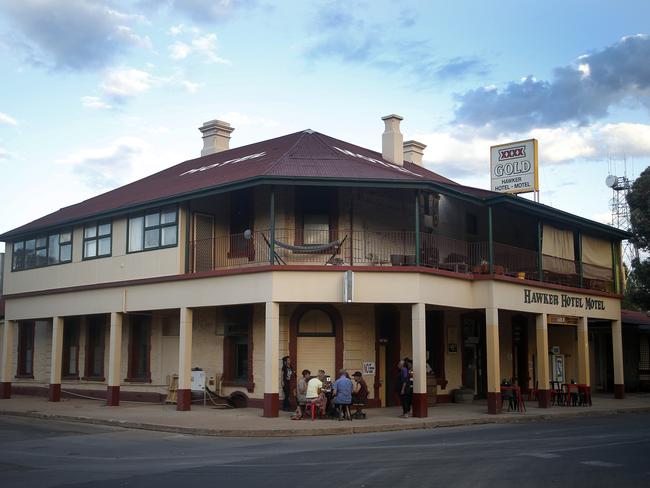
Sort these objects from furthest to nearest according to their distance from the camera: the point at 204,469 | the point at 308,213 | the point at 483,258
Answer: the point at 483,258 → the point at 308,213 → the point at 204,469

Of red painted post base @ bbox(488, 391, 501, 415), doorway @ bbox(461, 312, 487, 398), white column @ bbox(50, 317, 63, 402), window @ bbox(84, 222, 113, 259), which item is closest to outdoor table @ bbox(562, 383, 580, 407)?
doorway @ bbox(461, 312, 487, 398)

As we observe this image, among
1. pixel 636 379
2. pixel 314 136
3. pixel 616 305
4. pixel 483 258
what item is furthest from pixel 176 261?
Result: pixel 636 379

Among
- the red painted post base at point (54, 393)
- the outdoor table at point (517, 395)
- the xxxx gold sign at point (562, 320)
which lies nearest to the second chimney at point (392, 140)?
the xxxx gold sign at point (562, 320)

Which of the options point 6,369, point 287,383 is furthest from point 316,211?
point 6,369

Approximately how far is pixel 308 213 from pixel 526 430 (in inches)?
366

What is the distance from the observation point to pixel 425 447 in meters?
14.9

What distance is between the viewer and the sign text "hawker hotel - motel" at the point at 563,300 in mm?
25792

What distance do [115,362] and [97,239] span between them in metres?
4.57

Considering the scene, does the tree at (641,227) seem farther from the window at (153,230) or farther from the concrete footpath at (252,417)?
the window at (153,230)

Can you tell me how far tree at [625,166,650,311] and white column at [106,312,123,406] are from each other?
71.2 feet

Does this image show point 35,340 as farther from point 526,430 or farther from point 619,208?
point 619,208

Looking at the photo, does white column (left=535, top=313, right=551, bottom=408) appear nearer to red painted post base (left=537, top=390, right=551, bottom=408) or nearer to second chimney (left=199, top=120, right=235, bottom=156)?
red painted post base (left=537, top=390, right=551, bottom=408)

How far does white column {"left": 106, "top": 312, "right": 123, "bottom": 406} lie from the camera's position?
83.1ft

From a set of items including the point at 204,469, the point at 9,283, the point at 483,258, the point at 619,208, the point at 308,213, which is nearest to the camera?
the point at 204,469
